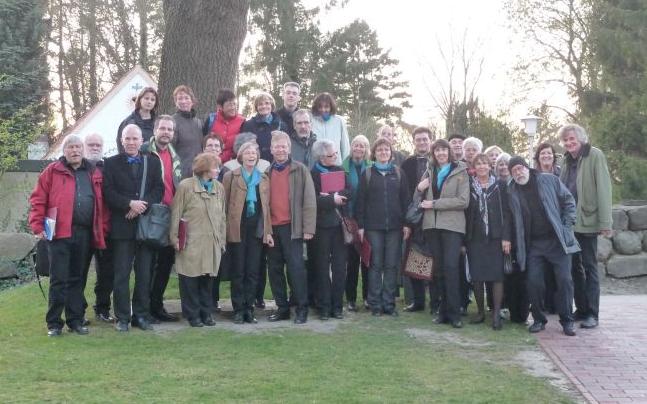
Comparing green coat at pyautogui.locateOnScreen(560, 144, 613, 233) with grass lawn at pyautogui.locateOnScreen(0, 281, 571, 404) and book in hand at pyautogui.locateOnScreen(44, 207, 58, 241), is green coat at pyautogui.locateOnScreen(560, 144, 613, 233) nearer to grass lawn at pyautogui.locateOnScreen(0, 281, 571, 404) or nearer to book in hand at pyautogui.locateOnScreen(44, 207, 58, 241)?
grass lawn at pyautogui.locateOnScreen(0, 281, 571, 404)

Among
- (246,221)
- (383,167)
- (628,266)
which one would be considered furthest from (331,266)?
(628,266)

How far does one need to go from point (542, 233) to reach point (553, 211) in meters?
0.25

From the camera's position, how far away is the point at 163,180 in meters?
7.19

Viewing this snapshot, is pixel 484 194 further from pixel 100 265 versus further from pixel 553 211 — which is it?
pixel 100 265

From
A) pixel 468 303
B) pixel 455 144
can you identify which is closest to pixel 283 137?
pixel 455 144

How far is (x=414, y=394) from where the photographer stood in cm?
512

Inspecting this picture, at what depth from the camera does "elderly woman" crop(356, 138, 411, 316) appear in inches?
310

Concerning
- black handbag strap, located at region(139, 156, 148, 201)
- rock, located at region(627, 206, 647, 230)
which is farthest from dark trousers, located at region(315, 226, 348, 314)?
rock, located at region(627, 206, 647, 230)

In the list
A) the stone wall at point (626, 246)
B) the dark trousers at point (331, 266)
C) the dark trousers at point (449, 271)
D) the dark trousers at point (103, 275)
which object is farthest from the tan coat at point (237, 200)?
the stone wall at point (626, 246)

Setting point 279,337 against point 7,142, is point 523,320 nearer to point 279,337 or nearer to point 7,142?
point 279,337

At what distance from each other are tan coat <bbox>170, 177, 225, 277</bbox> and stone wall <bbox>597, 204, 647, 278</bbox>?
9698 millimetres

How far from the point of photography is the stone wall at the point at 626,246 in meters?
14.4

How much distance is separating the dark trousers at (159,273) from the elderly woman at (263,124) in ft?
4.92

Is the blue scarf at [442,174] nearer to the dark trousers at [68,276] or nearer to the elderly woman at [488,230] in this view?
the elderly woman at [488,230]
